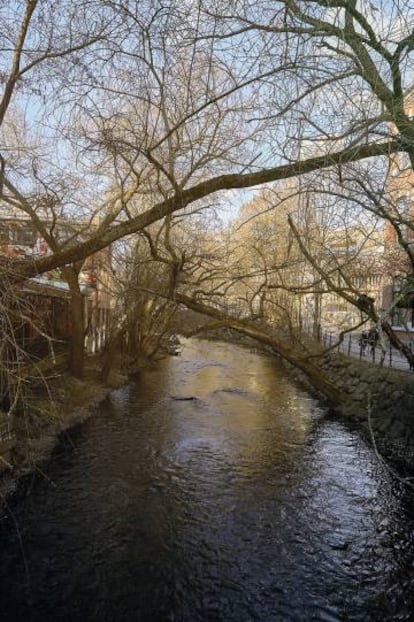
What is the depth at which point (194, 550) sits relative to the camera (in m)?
5.78

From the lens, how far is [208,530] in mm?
6262

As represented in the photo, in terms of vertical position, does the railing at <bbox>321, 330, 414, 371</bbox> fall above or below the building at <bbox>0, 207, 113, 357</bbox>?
below

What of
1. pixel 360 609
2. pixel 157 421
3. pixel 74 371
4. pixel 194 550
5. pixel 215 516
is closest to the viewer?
pixel 360 609

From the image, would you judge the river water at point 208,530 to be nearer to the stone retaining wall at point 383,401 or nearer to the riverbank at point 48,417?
the riverbank at point 48,417

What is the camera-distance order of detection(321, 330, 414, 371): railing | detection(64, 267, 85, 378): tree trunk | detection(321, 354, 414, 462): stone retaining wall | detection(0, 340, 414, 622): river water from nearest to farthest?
detection(0, 340, 414, 622): river water < detection(321, 354, 414, 462): stone retaining wall < detection(321, 330, 414, 371): railing < detection(64, 267, 85, 378): tree trunk

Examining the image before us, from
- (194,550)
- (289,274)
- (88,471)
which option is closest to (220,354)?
(289,274)

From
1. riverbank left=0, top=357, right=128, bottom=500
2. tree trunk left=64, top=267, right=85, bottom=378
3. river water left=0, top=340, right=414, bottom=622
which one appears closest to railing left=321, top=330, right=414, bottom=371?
river water left=0, top=340, right=414, bottom=622

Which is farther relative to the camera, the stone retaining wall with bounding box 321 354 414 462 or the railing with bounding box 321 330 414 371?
the railing with bounding box 321 330 414 371

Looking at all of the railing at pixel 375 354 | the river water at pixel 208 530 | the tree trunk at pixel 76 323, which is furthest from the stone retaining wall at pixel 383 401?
the tree trunk at pixel 76 323

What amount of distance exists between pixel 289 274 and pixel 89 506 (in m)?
18.0

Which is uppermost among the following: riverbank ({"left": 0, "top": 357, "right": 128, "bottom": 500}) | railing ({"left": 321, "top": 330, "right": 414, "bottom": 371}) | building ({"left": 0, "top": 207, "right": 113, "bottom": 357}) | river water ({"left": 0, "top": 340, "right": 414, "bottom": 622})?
building ({"left": 0, "top": 207, "right": 113, "bottom": 357})

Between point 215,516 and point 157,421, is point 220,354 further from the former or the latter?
point 215,516

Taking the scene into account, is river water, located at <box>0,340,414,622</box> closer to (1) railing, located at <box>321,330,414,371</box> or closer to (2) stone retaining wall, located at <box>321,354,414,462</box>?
(2) stone retaining wall, located at <box>321,354,414,462</box>

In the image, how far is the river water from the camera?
4820mm
